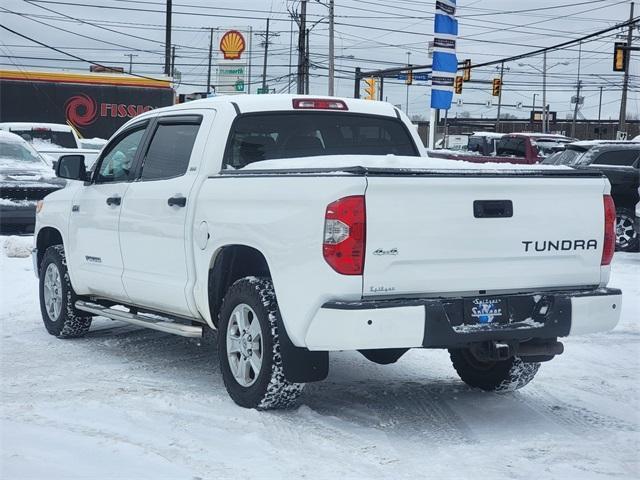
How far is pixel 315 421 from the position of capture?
586cm

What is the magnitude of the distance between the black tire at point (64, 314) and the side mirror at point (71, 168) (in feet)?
2.59

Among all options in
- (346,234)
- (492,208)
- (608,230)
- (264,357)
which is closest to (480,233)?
(492,208)

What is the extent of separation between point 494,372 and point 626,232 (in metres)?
10.5

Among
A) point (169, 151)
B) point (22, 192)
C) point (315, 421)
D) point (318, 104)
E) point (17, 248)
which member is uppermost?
point (318, 104)

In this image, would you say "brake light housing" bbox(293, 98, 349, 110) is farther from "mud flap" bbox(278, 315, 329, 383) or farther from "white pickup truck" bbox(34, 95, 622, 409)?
"mud flap" bbox(278, 315, 329, 383)

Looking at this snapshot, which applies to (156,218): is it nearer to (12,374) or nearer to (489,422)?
(12,374)

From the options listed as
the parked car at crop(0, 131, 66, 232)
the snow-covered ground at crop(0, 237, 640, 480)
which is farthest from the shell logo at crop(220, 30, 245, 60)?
the snow-covered ground at crop(0, 237, 640, 480)

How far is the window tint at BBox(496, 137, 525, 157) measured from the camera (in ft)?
80.1

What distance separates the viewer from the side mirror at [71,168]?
8141 millimetres

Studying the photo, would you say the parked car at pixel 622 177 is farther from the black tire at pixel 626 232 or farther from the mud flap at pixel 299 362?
the mud flap at pixel 299 362

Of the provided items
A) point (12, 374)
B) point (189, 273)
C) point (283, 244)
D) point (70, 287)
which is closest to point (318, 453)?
point (283, 244)

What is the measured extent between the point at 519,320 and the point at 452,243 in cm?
65

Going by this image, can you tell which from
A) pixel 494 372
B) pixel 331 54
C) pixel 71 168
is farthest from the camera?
pixel 331 54

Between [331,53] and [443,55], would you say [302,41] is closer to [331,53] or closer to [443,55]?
[331,53]
